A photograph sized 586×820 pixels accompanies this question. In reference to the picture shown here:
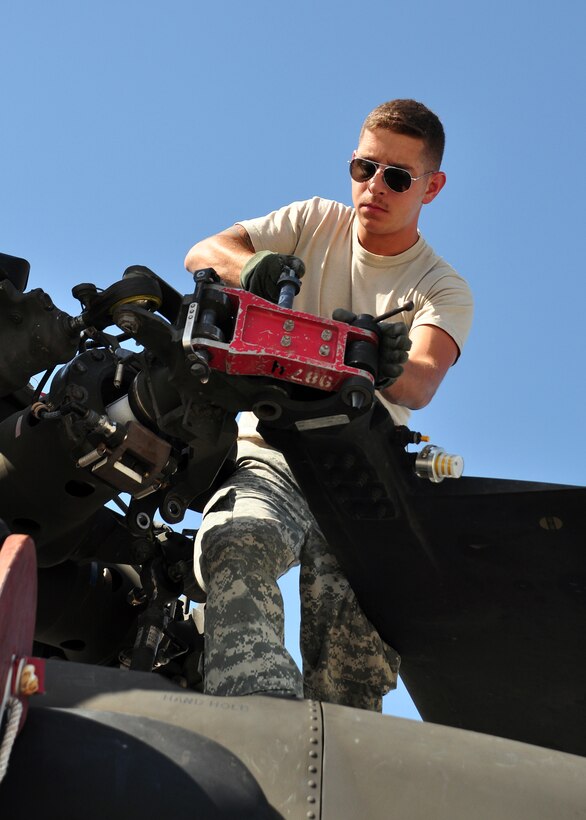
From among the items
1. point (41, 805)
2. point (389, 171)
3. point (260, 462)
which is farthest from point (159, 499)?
point (41, 805)

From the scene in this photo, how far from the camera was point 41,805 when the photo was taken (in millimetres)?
2330

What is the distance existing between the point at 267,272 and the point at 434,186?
7.38 feet

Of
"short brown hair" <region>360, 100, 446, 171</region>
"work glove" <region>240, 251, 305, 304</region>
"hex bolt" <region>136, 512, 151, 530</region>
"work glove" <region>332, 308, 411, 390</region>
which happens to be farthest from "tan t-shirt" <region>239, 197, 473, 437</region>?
"work glove" <region>332, 308, 411, 390</region>

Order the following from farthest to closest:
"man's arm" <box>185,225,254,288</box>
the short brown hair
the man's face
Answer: the short brown hair < the man's face < "man's arm" <box>185,225,254,288</box>

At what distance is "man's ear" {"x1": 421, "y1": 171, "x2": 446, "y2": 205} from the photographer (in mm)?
6144

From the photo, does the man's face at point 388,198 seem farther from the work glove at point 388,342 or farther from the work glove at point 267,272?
the work glove at point 388,342

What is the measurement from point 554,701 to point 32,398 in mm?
2484

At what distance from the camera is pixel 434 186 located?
6199 mm

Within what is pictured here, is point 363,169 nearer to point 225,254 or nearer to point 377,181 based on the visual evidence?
point 377,181

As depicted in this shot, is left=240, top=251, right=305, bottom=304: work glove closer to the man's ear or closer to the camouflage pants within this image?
the camouflage pants

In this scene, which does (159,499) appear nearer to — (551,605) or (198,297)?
(198,297)

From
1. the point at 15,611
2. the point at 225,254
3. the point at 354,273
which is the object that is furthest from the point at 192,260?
the point at 15,611

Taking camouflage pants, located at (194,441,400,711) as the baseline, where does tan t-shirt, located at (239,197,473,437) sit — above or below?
above

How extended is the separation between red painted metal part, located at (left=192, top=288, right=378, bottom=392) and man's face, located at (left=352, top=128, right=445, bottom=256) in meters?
1.83
